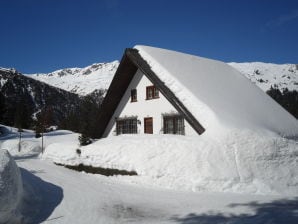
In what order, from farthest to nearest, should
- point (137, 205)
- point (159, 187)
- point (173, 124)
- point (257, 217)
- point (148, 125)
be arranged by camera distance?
point (148, 125) → point (173, 124) → point (159, 187) → point (137, 205) → point (257, 217)

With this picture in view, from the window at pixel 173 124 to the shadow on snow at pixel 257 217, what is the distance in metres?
9.10

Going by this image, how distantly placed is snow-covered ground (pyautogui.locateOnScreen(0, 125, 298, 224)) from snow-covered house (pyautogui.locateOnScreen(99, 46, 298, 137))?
1.97 metres

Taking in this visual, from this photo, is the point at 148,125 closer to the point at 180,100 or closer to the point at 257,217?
the point at 180,100

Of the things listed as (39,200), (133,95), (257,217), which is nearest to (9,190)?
(39,200)

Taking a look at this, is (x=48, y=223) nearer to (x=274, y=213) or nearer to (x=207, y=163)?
(x=274, y=213)

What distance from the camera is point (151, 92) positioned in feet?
68.0

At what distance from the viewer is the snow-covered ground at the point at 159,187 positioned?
8.93 metres

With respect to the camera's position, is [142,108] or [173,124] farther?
[142,108]

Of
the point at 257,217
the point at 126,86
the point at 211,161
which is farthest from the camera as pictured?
the point at 126,86

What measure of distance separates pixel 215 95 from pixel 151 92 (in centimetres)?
442

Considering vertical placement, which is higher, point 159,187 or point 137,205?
point 159,187

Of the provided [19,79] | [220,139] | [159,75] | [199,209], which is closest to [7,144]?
[159,75]

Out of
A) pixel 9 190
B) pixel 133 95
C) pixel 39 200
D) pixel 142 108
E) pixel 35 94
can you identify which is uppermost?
pixel 35 94

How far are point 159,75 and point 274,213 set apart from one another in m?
11.7
